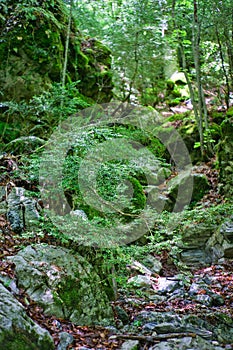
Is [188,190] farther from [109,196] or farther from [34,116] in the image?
[109,196]

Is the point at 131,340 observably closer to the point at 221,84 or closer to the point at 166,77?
the point at 221,84

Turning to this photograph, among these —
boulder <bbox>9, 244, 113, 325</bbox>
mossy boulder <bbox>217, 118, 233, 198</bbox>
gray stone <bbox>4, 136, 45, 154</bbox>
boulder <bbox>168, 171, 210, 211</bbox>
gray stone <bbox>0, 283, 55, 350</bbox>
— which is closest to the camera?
gray stone <bbox>0, 283, 55, 350</bbox>

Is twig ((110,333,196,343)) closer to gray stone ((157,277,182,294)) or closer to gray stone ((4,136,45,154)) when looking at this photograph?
gray stone ((157,277,182,294))

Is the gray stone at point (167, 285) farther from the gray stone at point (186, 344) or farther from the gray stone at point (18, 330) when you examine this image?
the gray stone at point (18, 330)

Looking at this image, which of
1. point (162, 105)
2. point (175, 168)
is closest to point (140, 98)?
point (162, 105)

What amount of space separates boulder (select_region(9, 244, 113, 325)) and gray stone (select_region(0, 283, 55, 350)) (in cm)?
37

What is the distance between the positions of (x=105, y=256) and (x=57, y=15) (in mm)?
6261

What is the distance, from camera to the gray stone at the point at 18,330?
7.99ft

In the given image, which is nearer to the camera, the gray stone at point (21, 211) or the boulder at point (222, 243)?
the gray stone at point (21, 211)

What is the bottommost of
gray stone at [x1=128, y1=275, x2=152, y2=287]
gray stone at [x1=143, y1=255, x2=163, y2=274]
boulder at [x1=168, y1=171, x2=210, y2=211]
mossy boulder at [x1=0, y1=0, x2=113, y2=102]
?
gray stone at [x1=143, y1=255, x2=163, y2=274]

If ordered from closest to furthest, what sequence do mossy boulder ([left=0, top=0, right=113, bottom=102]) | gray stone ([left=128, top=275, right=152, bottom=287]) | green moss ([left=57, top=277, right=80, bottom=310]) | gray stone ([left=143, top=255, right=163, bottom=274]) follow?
green moss ([left=57, top=277, right=80, bottom=310])
gray stone ([left=128, top=275, right=152, bottom=287])
gray stone ([left=143, top=255, right=163, bottom=274])
mossy boulder ([left=0, top=0, right=113, bottom=102])

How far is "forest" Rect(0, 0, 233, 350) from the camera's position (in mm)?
3205

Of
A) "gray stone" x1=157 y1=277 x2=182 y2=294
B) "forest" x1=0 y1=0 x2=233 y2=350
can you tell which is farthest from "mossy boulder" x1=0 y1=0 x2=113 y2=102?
"gray stone" x1=157 y1=277 x2=182 y2=294

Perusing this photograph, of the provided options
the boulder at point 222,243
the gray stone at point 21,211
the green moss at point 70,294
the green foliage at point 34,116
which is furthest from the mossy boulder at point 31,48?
the green moss at point 70,294
